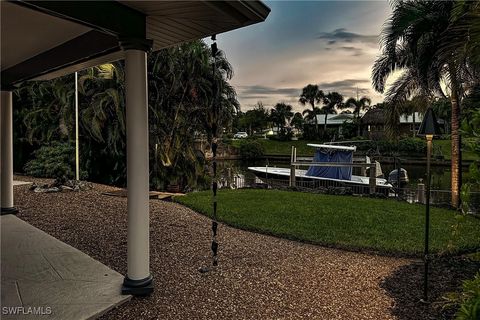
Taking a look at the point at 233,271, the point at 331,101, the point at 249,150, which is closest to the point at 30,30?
the point at 233,271

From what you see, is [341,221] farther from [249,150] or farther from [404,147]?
[404,147]

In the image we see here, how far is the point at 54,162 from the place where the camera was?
11898 mm

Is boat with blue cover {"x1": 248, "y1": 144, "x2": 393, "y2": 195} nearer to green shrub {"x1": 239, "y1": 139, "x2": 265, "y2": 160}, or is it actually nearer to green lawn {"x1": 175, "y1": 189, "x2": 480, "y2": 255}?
green lawn {"x1": 175, "y1": 189, "x2": 480, "y2": 255}

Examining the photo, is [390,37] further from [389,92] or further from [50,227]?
[50,227]

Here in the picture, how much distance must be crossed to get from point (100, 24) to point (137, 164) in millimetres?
1286

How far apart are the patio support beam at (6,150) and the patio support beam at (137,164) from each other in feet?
14.2

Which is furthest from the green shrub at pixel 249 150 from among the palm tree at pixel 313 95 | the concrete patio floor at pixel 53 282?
the concrete patio floor at pixel 53 282

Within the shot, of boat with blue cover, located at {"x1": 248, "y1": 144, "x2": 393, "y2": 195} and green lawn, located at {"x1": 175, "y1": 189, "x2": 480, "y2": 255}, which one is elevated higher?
boat with blue cover, located at {"x1": 248, "y1": 144, "x2": 393, "y2": 195}

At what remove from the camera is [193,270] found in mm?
4168

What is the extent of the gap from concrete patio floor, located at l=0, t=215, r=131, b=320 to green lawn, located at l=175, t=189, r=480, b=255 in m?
3.15

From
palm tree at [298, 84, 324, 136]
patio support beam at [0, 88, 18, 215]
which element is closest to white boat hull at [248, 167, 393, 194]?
patio support beam at [0, 88, 18, 215]

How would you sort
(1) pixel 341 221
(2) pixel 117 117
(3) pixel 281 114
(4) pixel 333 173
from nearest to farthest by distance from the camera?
(1) pixel 341 221, (2) pixel 117 117, (4) pixel 333 173, (3) pixel 281 114

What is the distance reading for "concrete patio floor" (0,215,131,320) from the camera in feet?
9.98

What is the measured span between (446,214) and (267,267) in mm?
6224
